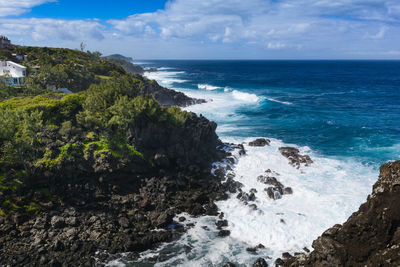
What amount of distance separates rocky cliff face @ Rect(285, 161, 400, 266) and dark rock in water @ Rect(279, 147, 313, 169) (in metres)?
28.0

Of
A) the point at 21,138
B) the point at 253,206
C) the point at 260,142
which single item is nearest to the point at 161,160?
the point at 253,206

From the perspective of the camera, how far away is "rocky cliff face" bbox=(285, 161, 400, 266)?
15337mm

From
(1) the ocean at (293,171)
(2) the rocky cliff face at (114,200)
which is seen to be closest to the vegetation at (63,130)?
(2) the rocky cliff face at (114,200)

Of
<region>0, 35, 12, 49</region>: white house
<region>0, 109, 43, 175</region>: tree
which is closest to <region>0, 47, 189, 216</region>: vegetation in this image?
<region>0, 109, 43, 175</region>: tree

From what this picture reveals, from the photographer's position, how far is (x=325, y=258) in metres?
17.6

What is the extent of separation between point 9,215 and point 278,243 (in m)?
29.7

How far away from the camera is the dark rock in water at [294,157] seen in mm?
45878

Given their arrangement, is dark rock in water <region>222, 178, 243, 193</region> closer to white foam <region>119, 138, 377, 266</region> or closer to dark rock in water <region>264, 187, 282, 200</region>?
white foam <region>119, 138, 377, 266</region>

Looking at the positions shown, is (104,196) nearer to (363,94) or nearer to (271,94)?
(271,94)

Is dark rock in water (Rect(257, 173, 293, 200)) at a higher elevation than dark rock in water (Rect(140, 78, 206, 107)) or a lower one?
lower

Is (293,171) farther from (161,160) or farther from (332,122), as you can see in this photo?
(332,122)

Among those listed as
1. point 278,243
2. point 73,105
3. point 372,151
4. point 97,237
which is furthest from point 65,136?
point 372,151

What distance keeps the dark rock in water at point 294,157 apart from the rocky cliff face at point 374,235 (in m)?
28.0

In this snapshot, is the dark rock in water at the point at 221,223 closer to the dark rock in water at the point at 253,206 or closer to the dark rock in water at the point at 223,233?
the dark rock in water at the point at 223,233
